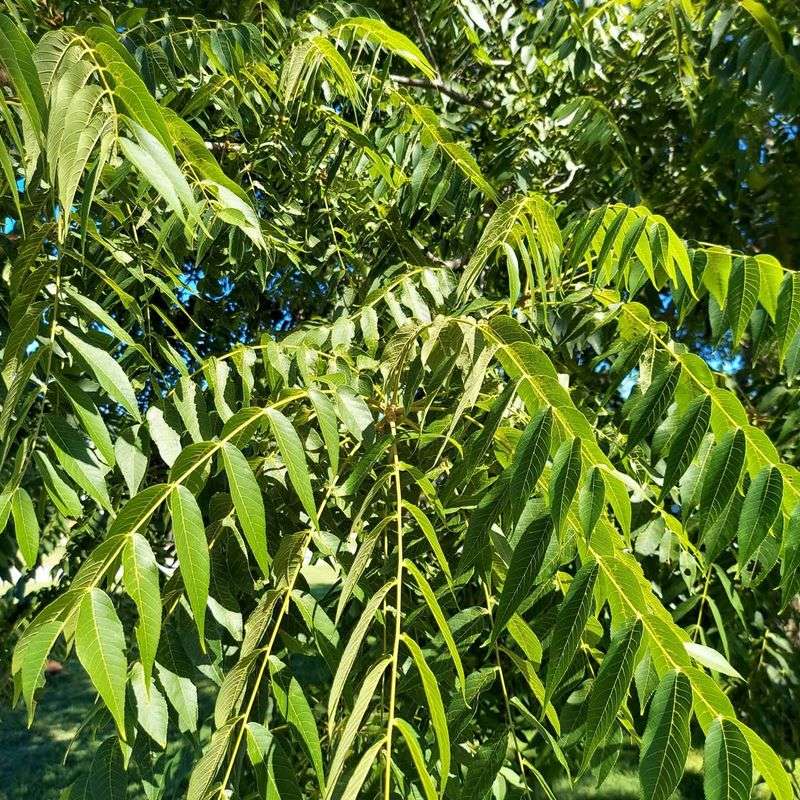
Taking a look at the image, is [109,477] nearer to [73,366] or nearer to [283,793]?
[73,366]

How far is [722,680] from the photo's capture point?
2631 millimetres

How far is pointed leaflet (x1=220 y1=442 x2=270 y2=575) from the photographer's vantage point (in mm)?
959

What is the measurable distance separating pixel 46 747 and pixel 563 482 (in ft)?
21.5

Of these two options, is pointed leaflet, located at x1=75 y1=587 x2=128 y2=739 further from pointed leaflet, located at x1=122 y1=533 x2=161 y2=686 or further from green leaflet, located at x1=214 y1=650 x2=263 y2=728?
green leaflet, located at x1=214 y1=650 x2=263 y2=728

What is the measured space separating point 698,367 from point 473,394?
0.46 meters

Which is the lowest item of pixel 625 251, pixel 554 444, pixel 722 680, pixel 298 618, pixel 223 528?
pixel 722 680

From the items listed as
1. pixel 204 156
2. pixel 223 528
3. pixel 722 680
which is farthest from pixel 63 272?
pixel 722 680

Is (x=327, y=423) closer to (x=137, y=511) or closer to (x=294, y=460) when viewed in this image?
(x=294, y=460)

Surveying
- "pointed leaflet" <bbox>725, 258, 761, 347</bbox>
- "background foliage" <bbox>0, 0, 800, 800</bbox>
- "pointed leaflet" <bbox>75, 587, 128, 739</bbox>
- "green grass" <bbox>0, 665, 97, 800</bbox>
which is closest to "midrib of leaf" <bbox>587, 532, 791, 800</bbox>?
"background foliage" <bbox>0, 0, 800, 800</bbox>

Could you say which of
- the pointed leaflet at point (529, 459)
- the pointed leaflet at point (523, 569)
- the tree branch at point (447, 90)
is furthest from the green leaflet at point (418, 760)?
the tree branch at point (447, 90)

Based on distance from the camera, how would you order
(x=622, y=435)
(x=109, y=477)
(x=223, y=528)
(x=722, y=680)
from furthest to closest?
1. (x=722, y=680)
2. (x=109, y=477)
3. (x=622, y=435)
4. (x=223, y=528)

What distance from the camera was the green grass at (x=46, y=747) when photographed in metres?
5.32

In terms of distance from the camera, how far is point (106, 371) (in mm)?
1211

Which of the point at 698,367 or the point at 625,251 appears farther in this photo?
the point at 625,251
